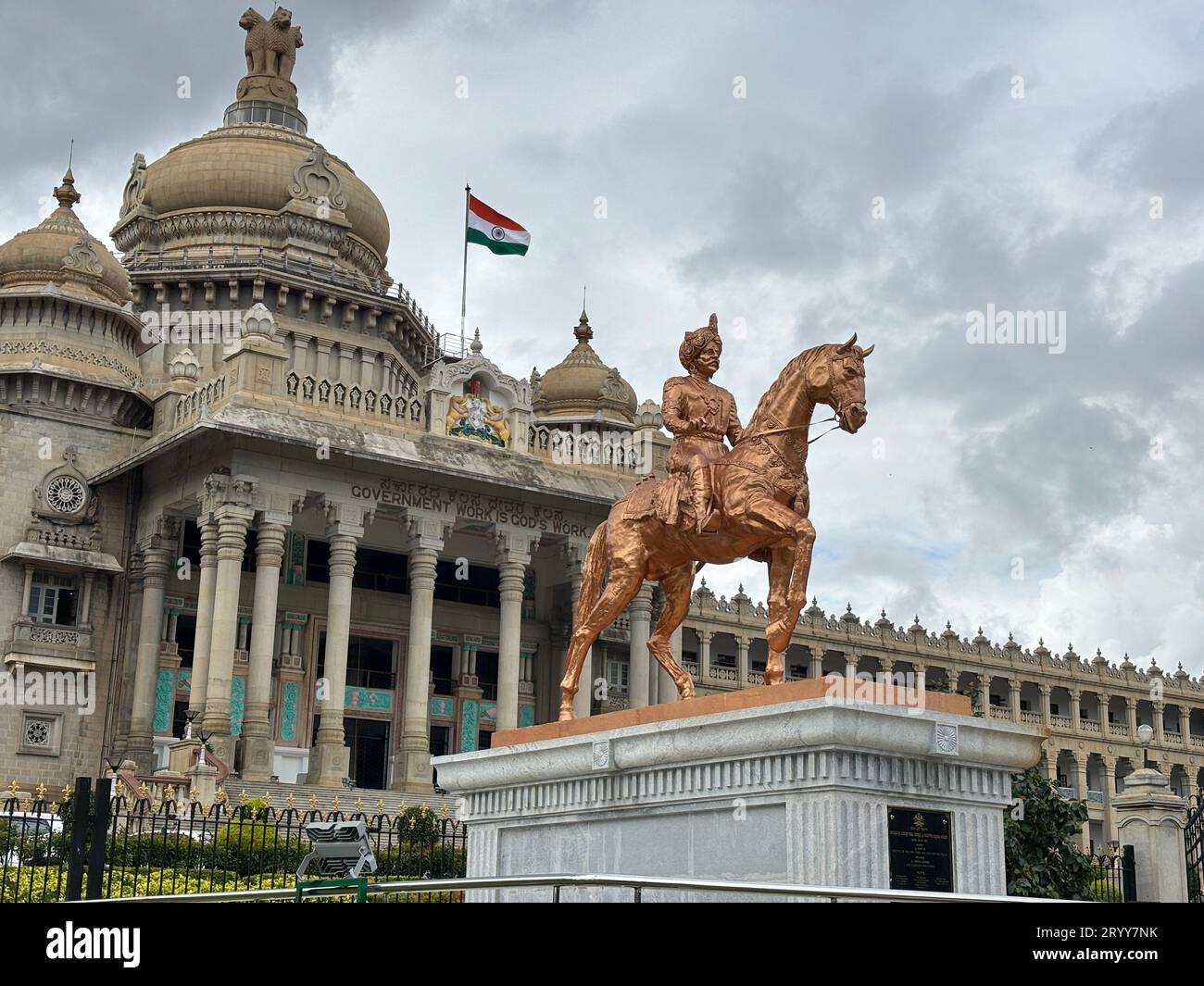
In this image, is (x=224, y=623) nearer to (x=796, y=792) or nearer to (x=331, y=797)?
(x=331, y=797)

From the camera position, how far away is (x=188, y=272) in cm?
4575

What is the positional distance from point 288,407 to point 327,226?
13236 mm

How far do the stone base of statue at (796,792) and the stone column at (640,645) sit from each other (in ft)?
83.0

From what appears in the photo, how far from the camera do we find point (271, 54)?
5322 cm

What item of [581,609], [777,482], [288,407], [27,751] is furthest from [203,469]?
[777,482]

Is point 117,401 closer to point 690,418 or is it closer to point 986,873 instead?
point 690,418

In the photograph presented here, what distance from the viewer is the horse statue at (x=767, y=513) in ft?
47.5

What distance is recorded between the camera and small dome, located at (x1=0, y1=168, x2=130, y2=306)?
39.7 m

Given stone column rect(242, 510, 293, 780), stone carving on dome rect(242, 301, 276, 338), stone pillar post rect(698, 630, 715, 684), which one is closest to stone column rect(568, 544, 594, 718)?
stone column rect(242, 510, 293, 780)

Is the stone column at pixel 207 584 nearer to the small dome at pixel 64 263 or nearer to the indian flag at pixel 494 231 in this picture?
the small dome at pixel 64 263

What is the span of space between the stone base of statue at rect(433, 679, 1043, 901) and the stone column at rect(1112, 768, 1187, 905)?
10.1 metres

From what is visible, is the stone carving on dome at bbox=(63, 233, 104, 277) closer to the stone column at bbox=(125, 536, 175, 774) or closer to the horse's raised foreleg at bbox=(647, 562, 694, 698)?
the stone column at bbox=(125, 536, 175, 774)

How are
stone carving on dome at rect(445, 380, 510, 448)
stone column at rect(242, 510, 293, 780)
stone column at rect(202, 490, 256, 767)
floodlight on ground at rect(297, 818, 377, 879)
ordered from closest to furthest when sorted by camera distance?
1. floodlight on ground at rect(297, 818, 377, 879)
2. stone column at rect(202, 490, 256, 767)
3. stone column at rect(242, 510, 293, 780)
4. stone carving on dome at rect(445, 380, 510, 448)
